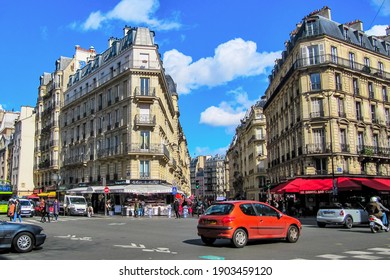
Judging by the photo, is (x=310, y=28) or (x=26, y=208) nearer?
(x=26, y=208)

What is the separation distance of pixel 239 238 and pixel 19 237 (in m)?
5.95

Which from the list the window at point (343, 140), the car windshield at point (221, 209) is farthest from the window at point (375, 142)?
the car windshield at point (221, 209)

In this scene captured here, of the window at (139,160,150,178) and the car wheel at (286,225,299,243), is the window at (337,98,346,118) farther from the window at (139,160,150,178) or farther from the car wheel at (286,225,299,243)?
the car wheel at (286,225,299,243)

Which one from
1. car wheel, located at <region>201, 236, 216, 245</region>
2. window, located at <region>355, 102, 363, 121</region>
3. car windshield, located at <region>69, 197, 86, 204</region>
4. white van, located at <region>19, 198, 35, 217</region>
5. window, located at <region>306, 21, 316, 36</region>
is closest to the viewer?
car wheel, located at <region>201, 236, 216, 245</region>

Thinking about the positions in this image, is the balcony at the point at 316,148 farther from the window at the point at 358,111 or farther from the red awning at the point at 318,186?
the window at the point at 358,111

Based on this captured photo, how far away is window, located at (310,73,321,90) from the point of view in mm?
36094

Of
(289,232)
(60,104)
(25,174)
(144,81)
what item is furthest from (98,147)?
(289,232)

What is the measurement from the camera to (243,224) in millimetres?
11398

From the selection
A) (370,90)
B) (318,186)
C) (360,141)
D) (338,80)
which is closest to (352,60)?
(338,80)

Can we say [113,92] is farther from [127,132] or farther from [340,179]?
[340,179]

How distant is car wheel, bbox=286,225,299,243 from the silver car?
25.8 ft

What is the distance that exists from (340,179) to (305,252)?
82.2 feet

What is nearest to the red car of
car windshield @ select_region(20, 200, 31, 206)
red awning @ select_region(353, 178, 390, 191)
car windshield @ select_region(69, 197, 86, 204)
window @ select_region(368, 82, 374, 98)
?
red awning @ select_region(353, 178, 390, 191)

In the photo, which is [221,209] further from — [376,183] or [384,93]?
[384,93]
